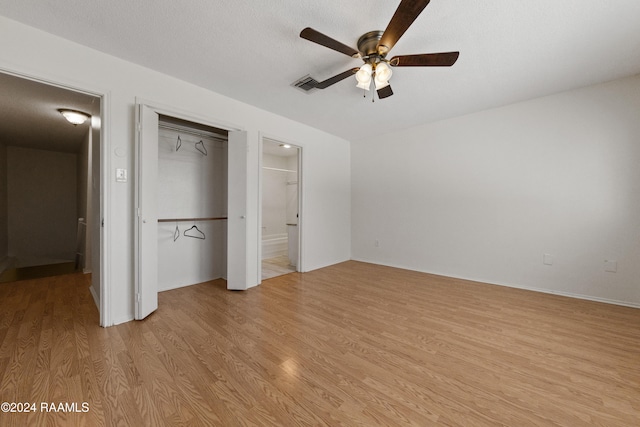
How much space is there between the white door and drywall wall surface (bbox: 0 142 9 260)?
18.0 feet

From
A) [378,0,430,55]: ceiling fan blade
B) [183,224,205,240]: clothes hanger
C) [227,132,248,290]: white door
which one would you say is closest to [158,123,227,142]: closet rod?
[227,132,248,290]: white door

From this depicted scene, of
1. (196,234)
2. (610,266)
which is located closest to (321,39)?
(196,234)

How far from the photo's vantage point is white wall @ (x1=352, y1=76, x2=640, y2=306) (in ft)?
9.02

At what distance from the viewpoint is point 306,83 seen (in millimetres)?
2723

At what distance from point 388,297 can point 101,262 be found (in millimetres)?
3046

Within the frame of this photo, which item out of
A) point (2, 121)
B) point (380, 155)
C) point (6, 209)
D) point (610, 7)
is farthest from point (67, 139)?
point (610, 7)

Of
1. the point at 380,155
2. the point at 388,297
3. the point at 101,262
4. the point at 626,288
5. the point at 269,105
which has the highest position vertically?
the point at 269,105

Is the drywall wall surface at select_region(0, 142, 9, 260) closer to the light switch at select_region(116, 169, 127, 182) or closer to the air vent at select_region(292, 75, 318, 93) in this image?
the light switch at select_region(116, 169, 127, 182)

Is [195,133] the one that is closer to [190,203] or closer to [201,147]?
[201,147]

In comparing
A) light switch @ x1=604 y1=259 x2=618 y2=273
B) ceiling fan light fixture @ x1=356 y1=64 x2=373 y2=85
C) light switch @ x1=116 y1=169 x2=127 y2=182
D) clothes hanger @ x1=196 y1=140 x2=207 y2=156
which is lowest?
light switch @ x1=604 y1=259 x2=618 y2=273

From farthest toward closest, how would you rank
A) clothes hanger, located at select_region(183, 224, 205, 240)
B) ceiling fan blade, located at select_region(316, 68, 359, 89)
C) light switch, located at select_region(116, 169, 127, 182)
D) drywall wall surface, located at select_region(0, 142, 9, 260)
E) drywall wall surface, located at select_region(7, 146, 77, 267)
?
drywall wall surface, located at select_region(7, 146, 77, 267), drywall wall surface, located at select_region(0, 142, 9, 260), clothes hanger, located at select_region(183, 224, 205, 240), light switch, located at select_region(116, 169, 127, 182), ceiling fan blade, located at select_region(316, 68, 359, 89)

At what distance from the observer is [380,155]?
4.73 m

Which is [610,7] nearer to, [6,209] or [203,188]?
[203,188]

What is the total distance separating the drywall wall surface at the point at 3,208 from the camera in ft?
16.3
